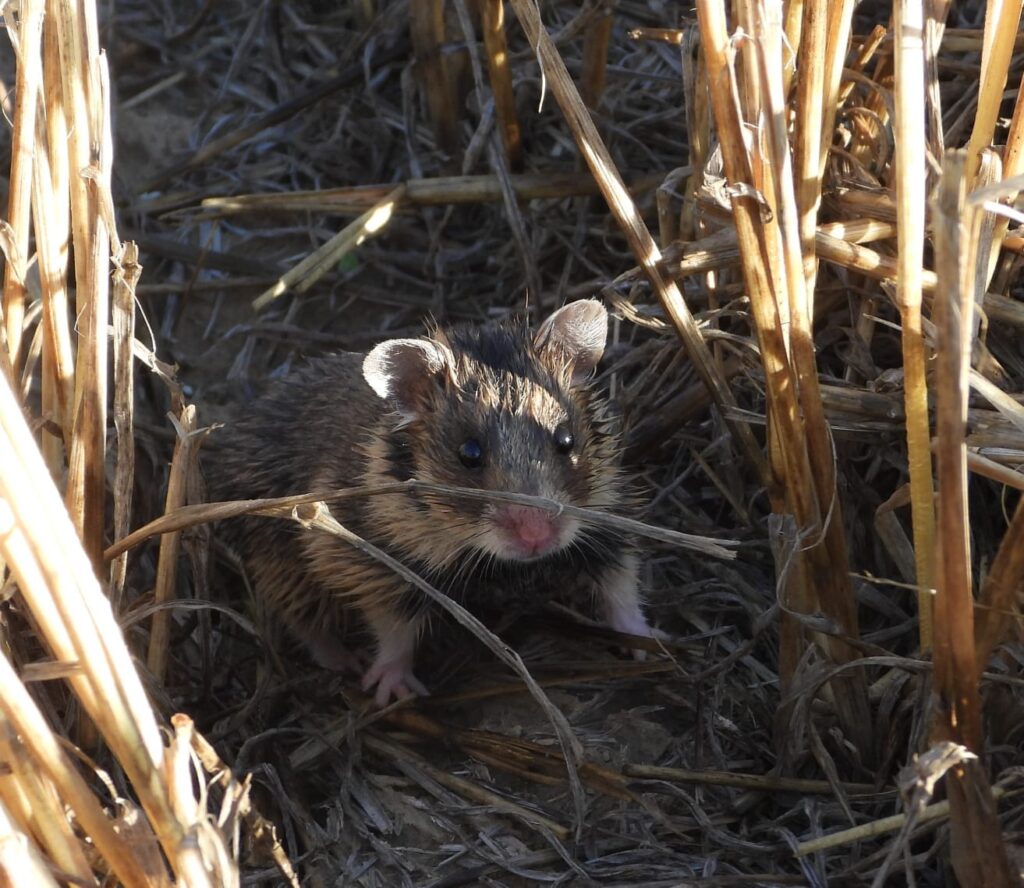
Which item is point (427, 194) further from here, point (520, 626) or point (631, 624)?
point (631, 624)

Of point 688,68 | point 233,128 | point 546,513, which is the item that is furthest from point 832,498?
point 233,128

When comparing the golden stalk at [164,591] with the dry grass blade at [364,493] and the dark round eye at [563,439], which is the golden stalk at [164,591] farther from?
the dark round eye at [563,439]

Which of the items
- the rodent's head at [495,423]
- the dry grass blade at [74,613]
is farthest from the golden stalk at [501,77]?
the dry grass blade at [74,613]

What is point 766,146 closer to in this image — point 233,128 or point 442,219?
point 442,219

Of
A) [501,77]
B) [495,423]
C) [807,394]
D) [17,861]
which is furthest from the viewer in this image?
[501,77]

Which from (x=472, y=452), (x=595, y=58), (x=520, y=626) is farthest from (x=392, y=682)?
(x=595, y=58)

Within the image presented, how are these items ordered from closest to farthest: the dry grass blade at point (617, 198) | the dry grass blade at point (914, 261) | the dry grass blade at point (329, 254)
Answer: the dry grass blade at point (914, 261) < the dry grass blade at point (617, 198) < the dry grass blade at point (329, 254)
